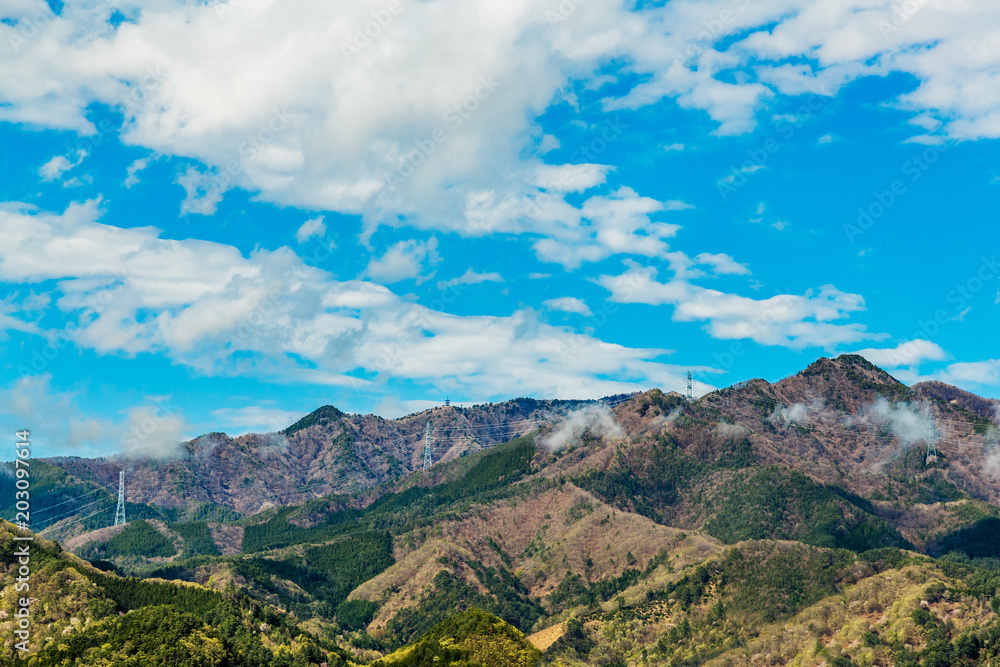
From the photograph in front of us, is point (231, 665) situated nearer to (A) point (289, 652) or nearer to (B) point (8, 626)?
(A) point (289, 652)

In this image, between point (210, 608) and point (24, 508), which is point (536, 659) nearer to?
point (210, 608)

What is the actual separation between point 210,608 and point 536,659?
71279 millimetres

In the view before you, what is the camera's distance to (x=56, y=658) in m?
153

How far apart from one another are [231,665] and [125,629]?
2043 cm

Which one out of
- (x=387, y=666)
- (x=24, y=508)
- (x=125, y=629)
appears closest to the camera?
(x=24, y=508)

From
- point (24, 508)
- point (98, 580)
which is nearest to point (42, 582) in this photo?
point (98, 580)

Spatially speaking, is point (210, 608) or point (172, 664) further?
point (210, 608)

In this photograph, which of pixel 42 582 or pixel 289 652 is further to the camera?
pixel 289 652

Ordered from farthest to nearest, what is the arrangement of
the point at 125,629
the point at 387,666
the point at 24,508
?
the point at 387,666
the point at 125,629
the point at 24,508

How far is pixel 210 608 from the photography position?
630 feet

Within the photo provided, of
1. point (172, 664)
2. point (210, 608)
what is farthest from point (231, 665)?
point (210, 608)

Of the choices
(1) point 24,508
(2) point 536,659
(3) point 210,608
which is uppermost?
(1) point 24,508

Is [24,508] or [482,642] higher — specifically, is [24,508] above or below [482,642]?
above

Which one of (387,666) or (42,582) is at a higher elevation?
(42,582)
